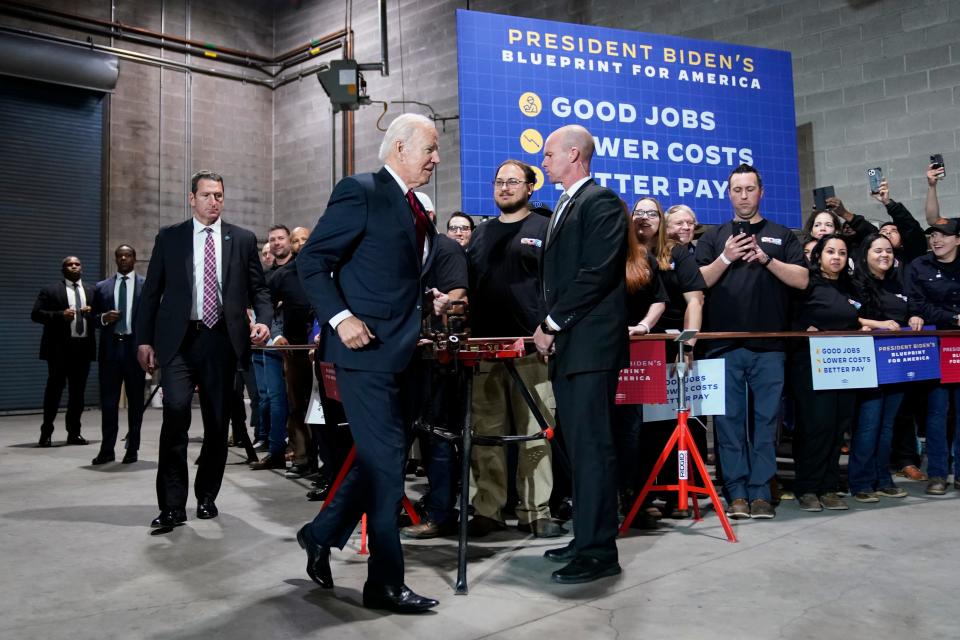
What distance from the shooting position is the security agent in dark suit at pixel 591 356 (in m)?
2.67

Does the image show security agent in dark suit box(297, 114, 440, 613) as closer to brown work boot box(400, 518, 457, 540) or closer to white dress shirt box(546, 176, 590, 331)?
white dress shirt box(546, 176, 590, 331)

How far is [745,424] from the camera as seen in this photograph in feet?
12.2

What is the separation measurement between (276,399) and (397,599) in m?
3.32

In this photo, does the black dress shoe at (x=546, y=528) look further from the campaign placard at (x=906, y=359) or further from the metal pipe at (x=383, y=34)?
the metal pipe at (x=383, y=34)

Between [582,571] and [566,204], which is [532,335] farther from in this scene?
[582,571]

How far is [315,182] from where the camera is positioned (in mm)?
11773

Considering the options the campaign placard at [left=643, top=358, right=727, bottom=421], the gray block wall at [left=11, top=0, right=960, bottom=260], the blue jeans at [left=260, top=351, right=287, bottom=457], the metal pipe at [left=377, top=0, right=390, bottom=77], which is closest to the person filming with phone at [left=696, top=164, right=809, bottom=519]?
the campaign placard at [left=643, top=358, right=727, bottom=421]

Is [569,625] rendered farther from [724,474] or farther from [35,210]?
[35,210]

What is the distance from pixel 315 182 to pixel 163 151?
2.11 m

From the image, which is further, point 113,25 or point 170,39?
point 170,39

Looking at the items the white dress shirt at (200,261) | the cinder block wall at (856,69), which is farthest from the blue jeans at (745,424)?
the cinder block wall at (856,69)

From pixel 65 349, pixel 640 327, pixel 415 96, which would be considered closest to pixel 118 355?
pixel 65 349

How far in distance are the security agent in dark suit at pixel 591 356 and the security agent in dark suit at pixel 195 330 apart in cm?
152

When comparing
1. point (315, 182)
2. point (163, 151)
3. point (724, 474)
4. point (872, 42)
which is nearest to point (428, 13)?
point (315, 182)
